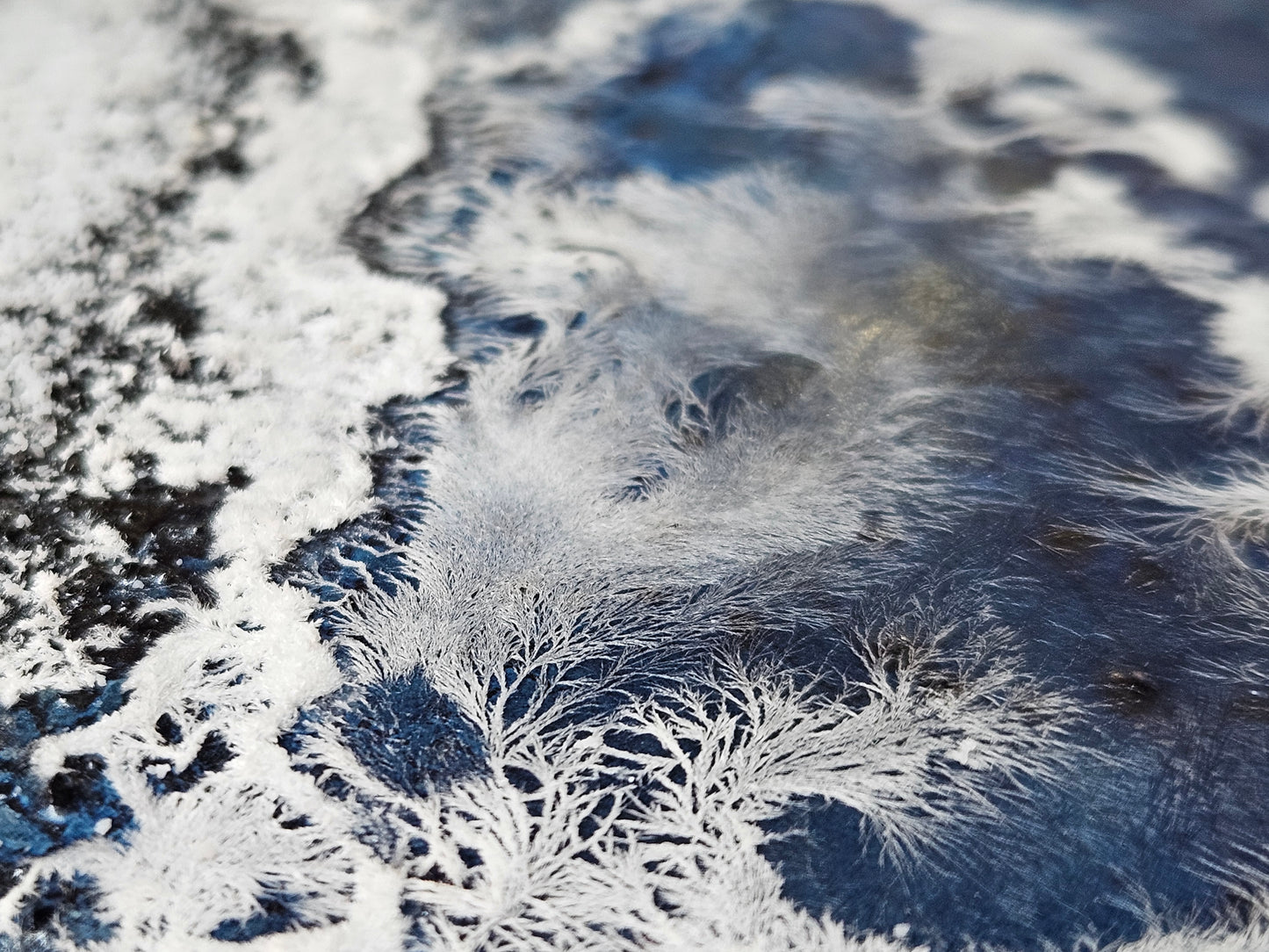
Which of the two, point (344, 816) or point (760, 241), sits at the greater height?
point (760, 241)

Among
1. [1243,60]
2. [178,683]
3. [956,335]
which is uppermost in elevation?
[1243,60]

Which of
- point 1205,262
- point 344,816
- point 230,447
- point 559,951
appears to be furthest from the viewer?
point 1205,262

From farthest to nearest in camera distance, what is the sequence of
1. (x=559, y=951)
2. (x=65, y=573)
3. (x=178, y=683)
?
(x=65, y=573) → (x=178, y=683) → (x=559, y=951)

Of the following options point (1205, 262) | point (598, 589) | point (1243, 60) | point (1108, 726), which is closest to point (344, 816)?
point (598, 589)

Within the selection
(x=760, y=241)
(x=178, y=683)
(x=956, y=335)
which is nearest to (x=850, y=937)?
(x=178, y=683)

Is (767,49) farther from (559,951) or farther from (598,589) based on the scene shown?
(559,951)

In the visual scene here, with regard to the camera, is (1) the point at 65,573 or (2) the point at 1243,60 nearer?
(1) the point at 65,573
